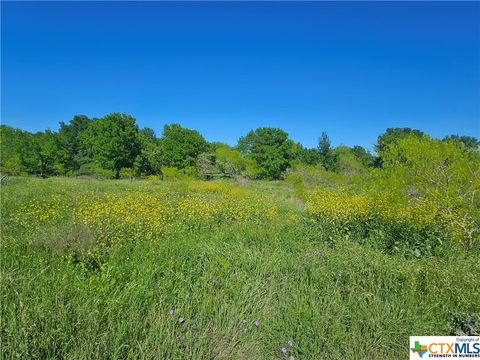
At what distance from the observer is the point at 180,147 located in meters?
40.9

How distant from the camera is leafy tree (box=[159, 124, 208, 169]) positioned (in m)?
40.8

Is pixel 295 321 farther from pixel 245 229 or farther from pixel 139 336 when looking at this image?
pixel 245 229

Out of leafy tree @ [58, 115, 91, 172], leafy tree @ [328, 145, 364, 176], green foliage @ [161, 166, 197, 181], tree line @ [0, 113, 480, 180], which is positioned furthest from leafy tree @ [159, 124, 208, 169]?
leafy tree @ [328, 145, 364, 176]

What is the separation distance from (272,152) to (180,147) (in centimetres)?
1646

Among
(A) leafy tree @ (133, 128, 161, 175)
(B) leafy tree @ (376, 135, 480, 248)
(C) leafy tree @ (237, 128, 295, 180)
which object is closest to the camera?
(B) leafy tree @ (376, 135, 480, 248)

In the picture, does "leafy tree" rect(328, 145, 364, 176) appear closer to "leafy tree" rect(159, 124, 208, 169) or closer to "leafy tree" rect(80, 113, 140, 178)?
"leafy tree" rect(159, 124, 208, 169)

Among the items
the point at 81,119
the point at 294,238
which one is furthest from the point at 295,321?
the point at 81,119

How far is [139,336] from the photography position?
221 centimetres

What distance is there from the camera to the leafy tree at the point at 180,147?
40.8 meters

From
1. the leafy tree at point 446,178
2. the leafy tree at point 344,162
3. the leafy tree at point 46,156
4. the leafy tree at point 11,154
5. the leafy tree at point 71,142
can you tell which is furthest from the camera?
the leafy tree at point 71,142

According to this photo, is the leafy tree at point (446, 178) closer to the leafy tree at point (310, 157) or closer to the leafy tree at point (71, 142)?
the leafy tree at point (71, 142)

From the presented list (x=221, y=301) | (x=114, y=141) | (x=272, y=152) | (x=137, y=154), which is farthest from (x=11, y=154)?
(x=221, y=301)

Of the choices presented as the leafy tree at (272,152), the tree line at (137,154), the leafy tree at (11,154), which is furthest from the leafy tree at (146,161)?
the leafy tree at (272,152)

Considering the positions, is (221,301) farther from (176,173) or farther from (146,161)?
(146,161)
